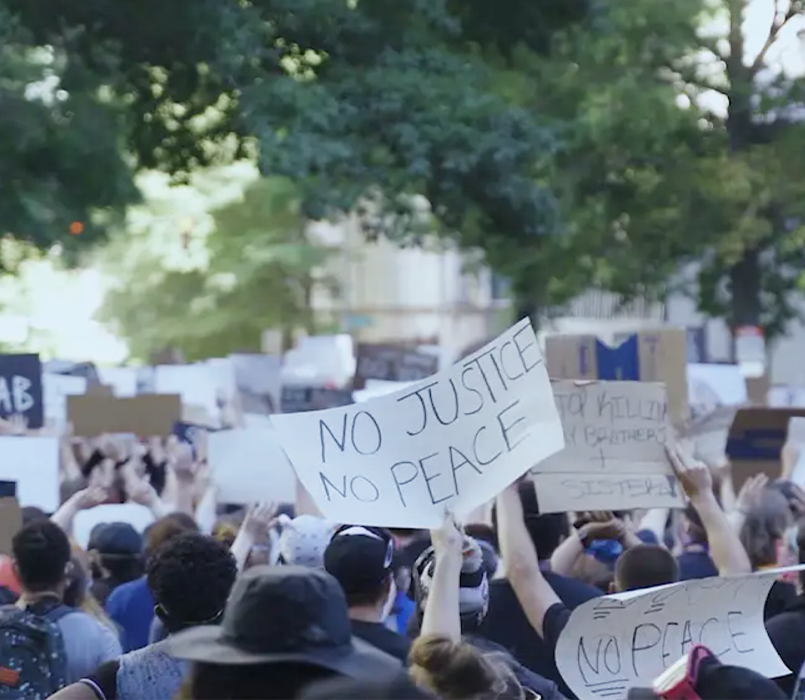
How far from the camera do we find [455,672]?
366 cm

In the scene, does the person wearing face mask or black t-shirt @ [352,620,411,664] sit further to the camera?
the person wearing face mask

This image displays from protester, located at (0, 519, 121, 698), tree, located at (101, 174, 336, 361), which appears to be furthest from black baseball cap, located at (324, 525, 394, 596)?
tree, located at (101, 174, 336, 361)

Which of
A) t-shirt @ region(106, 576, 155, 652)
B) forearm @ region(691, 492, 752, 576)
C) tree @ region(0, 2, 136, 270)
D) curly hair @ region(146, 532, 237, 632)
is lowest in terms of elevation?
t-shirt @ region(106, 576, 155, 652)

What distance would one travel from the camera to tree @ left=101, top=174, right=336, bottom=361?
131 feet

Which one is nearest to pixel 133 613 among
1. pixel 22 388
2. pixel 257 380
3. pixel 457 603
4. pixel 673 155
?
pixel 457 603

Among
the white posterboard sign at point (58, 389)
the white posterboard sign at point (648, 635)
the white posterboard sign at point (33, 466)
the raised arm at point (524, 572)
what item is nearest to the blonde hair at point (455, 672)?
the white posterboard sign at point (648, 635)

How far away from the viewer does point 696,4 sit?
75.5ft

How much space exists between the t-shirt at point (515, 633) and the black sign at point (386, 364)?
399 inches

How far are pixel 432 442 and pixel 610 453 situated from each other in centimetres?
135

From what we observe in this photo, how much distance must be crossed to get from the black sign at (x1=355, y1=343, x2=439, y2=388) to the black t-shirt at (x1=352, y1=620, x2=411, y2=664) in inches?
425

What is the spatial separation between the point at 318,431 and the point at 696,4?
61.8ft

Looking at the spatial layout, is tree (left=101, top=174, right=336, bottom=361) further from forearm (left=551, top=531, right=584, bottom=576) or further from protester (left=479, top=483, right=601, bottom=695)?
protester (left=479, top=483, right=601, bottom=695)

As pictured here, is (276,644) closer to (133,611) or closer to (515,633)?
(515,633)

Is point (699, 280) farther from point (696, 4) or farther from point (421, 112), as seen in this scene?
point (421, 112)
